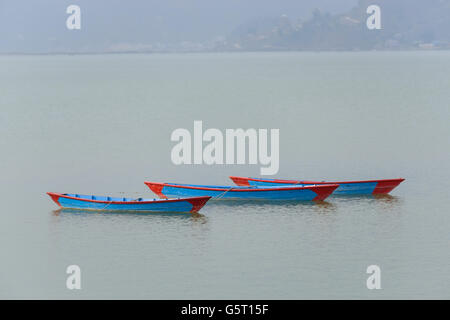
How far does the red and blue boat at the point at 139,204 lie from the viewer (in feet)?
167

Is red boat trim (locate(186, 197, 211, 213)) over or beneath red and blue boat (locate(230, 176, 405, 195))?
beneath

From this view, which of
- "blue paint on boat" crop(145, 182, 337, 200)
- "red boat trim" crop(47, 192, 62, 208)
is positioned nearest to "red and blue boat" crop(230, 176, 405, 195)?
"blue paint on boat" crop(145, 182, 337, 200)

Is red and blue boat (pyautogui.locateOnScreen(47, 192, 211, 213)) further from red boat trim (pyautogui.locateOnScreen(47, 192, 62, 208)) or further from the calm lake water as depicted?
the calm lake water

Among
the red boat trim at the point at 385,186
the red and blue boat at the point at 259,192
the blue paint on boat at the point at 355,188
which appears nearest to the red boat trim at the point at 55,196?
the red and blue boat at the point at 259,192

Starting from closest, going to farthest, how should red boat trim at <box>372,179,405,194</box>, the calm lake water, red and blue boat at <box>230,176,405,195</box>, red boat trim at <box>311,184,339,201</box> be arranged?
1. the calm lake water
2. red boat trim at <box>311,184,339,201</box>
3. red and blue boat at <box>230,176,405,195</box>
4. red boat trim at <box>372,179,405,194</box>

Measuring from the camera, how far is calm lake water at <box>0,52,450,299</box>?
41219mm

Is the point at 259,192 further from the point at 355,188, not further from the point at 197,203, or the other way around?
the point at 355,188

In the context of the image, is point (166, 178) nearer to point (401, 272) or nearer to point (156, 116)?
point (401, 272)

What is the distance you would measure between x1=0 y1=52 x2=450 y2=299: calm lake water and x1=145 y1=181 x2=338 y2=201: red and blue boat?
Result: 74 cm

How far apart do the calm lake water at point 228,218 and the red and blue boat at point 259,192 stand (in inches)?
29.1

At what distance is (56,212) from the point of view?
173 ft

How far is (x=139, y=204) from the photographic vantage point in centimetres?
5097

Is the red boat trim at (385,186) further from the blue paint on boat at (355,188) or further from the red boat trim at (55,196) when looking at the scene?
the red boat trim at (55,196)

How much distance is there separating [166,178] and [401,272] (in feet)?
77.3
